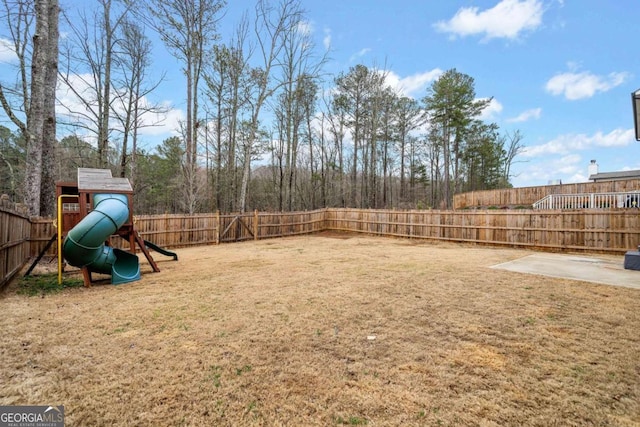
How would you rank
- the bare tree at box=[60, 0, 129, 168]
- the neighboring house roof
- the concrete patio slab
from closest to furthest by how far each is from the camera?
1. the concrete patio slab
2. the bare tree at box=[60, 0, 129, 168]
3. the neighboring house roof

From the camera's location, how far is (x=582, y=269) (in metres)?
5.75

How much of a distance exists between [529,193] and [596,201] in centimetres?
484

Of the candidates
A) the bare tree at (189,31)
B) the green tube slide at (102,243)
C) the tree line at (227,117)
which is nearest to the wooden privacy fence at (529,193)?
the tree line at (227,117)

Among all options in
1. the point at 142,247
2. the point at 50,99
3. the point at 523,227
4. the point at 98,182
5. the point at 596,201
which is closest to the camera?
the point at 98,182

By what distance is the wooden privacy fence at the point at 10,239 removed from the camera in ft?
13.7

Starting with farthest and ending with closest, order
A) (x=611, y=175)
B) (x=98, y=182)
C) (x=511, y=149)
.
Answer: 1. (x=511, y=149)
2. (x=611, y=175)
3. (x=98, y=182)

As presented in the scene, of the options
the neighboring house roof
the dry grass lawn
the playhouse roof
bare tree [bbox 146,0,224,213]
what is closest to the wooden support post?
the playhouse roof

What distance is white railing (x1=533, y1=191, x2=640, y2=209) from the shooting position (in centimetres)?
1048

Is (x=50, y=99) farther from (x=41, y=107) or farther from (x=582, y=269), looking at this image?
(x=582, y=269)

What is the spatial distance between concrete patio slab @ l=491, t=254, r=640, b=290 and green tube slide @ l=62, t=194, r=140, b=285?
7.18 m

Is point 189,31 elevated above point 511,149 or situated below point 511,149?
above

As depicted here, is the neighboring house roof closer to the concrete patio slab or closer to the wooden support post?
the concrete patio slab

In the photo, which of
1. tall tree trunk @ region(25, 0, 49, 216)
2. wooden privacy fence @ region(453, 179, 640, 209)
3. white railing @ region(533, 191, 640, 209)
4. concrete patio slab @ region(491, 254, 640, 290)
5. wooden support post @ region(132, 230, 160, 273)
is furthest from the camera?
wooden privacy fence @ region(453, 179, 640, 209)

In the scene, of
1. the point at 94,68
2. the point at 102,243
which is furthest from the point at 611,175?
the point at 94,68
